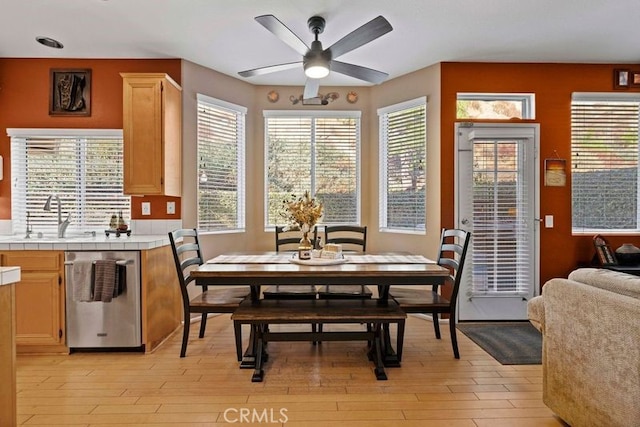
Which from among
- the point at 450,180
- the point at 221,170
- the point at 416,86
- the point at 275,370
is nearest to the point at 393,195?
the point at 450,180

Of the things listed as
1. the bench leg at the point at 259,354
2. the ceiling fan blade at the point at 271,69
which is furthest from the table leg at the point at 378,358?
the ceiling fan blade at the point at 271,69

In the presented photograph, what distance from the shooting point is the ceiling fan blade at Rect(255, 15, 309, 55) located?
7.61ft

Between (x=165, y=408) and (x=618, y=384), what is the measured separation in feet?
7.66

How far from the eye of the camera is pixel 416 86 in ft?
13.4

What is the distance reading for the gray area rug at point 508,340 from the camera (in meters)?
2.91

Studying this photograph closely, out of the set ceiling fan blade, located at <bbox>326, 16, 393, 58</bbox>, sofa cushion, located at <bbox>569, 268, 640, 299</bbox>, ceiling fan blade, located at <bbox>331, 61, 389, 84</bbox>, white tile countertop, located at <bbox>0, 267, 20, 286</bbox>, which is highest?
ceiling fan blade, located at <bbox>326, 16, 393, 58</bbox>

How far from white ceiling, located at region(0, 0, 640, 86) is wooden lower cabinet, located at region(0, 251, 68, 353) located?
6.40 ft

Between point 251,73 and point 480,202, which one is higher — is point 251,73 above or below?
above

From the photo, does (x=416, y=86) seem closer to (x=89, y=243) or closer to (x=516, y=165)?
(x=516, y=165)

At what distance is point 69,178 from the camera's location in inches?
146

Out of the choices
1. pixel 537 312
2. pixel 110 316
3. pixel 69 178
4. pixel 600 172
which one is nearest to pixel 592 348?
pixel 537 312

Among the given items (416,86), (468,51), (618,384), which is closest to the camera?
(618,384)

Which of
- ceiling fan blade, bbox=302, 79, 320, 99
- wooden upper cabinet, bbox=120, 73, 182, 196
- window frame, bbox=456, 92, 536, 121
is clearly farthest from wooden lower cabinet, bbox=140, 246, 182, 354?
window frame, bbox=456, 92, 536, 121

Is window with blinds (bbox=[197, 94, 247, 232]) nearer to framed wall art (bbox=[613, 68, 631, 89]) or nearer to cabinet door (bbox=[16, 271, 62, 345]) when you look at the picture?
cabinet door (bbox=[16, 271, 62, 345])
